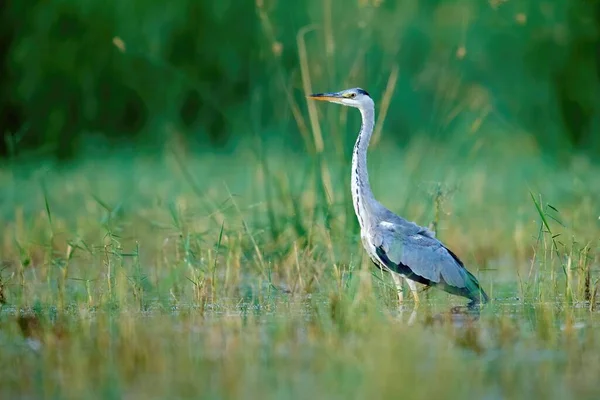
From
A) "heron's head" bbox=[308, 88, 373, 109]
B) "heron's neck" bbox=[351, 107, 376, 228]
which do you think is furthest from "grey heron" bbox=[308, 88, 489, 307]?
"heron's head" bbox=[308, 88, 373, 109]

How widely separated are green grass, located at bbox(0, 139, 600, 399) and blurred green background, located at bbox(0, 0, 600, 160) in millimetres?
4171

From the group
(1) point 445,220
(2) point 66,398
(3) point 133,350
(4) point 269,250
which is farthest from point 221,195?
(2) point 66,398

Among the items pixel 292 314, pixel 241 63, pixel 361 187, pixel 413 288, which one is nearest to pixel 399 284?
pixel 413 288

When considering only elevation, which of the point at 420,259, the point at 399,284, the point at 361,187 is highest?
the point at 361,187

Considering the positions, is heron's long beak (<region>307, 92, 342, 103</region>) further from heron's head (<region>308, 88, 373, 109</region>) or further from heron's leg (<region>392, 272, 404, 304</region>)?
heron's leg (<region>392, 272, 404, 304</region>)

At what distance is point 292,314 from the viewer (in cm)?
641

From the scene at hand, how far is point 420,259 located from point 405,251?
0.33ft

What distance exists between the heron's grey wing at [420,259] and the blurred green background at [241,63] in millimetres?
7183

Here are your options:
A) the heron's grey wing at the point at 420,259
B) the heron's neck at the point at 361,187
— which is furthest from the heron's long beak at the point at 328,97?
the heron's grey wing at the point at 420,259

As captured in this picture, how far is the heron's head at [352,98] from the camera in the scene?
302 inches

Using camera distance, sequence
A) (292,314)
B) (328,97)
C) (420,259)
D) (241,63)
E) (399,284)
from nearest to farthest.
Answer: (292,314)
(420,259)
(399,284)
(328,97)
(241,63)

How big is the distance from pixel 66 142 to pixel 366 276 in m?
9.26

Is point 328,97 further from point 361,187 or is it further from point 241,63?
point 241,63

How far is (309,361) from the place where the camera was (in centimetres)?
508
